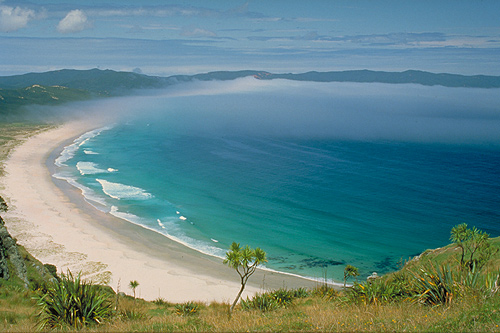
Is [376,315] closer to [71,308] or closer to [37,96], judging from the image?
[71,308]

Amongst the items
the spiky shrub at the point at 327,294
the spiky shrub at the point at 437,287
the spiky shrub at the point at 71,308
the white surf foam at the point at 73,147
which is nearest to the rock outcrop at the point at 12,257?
the spiky shrub at the point at 71,308

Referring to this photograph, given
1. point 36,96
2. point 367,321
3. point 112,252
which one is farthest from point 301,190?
point 36,96

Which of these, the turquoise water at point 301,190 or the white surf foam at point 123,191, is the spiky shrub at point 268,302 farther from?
the white surf foam at point 123,191

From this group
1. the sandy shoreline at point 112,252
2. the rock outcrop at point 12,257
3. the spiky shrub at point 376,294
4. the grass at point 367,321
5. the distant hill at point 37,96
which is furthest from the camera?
the distant hill at point 37,96

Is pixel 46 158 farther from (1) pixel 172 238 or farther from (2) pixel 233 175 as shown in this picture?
(1) pixel 172 238

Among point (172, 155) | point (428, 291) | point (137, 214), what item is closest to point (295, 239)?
point (137, 214)

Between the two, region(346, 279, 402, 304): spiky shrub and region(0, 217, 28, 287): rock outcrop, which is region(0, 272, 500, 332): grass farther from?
region(0, 217, 28, 287): rock outcrop
